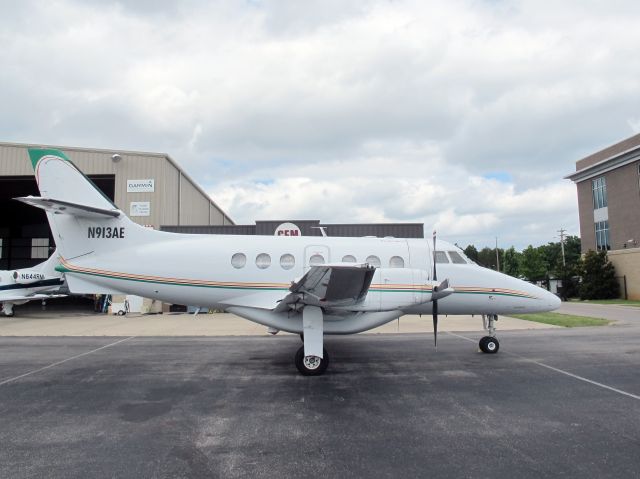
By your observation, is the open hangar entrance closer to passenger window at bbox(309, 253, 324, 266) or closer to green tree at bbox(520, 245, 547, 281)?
passenger window at bbox(309, 253, 324, 266)

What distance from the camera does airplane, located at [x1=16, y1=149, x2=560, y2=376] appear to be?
9094 mm

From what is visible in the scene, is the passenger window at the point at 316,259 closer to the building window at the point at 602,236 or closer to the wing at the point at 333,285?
the wing at the point at 333,285

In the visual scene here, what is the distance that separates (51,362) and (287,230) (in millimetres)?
14082

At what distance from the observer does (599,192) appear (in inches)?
1773

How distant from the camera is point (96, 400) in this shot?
7305 millimetres

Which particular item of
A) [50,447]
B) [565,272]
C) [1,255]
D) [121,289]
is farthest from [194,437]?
[1,255]

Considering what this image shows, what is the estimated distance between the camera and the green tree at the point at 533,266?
6431cm

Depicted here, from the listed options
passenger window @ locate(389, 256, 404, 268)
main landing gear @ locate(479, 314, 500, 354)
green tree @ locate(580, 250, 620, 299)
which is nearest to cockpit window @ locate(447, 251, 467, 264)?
passenger window @ locate(389, 256, 404, 268)

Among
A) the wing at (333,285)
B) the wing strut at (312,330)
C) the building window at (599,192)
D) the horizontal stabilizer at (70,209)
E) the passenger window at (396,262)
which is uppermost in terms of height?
the building window at (599,192)

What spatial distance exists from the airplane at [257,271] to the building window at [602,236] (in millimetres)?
40936

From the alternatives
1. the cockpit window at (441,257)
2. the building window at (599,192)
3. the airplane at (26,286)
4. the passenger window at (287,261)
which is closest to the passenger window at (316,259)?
the passenger window at (287,261)

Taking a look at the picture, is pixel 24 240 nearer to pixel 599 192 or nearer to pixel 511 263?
pixel 599 192

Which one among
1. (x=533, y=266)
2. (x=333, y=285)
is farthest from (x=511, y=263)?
(x=333, y=285)

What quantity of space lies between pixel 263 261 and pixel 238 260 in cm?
61
